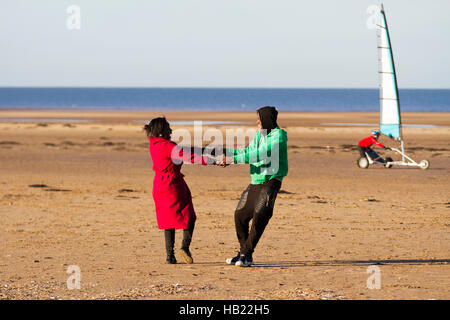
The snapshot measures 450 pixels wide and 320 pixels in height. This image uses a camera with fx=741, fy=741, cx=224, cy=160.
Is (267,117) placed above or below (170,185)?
above

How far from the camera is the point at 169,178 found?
8.12 metres

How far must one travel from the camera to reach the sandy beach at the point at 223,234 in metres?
7.44

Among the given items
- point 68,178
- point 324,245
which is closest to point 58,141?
point 68,178

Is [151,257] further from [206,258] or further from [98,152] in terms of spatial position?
[98,152]

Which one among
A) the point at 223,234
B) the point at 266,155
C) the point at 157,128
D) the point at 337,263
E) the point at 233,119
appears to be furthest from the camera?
the point at 233,119

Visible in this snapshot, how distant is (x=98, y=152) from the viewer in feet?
82.9

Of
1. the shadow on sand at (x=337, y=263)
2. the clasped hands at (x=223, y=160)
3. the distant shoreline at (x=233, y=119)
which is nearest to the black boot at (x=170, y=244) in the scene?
the shadow on sand at (x=337, y=263)

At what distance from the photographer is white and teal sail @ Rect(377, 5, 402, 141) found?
2072cm

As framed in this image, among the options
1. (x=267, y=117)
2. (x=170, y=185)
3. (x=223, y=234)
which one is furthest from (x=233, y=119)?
(x=267, y=117)

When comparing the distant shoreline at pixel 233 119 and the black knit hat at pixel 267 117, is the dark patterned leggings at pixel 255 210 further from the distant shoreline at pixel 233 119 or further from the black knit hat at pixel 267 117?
the distant shoreline at pixel 233 119

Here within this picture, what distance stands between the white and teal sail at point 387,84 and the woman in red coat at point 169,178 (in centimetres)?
1348

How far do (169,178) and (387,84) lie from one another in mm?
14029

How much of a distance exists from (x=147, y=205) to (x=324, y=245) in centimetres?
467

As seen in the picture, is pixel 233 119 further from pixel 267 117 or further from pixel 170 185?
pixel 267 117
